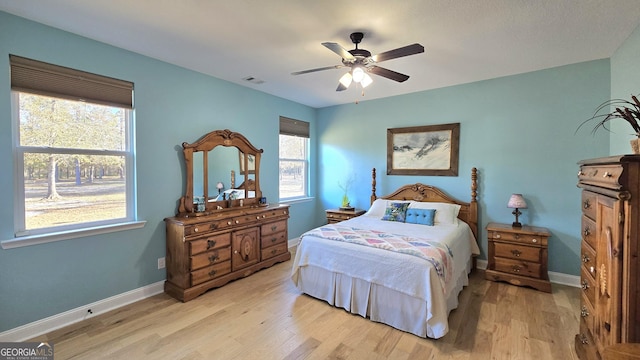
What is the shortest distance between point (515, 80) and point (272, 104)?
11.5 feet

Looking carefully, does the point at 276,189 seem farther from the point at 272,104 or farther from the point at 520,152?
the point at 520,152

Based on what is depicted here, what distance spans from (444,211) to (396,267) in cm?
174

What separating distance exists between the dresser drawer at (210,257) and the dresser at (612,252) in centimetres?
326

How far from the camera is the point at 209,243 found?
10.5 ft

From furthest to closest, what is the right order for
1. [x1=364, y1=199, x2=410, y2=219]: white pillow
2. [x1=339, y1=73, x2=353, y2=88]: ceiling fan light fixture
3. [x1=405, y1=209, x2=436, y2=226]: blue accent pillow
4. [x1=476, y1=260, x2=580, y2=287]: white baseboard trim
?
1. [x1=364, y1=199, x2=410, y2=219]: white pillow
2. [x1=405, y1=209, x2=436, y2=226]: blue accent pillow
3. [x1=476, y1=260, x2=580, y2=287]: white baseboard trim
4. [x1=339, y1=73, x2=353, y2=88]: ceiling fan light fixture

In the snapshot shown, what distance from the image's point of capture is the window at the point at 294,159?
5004mm

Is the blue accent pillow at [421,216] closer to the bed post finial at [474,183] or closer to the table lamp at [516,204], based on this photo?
the bed post finial at [474,183]

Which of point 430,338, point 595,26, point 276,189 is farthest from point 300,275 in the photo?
point 595,26

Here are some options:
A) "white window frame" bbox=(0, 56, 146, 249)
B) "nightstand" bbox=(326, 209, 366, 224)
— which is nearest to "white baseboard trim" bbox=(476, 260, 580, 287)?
"nightstand" bbox=(326, 209, 366, 224)

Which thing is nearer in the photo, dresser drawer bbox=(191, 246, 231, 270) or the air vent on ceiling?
dresser drawer bbox=(191, 246, 231, 270)

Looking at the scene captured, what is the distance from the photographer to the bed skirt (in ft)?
7.65

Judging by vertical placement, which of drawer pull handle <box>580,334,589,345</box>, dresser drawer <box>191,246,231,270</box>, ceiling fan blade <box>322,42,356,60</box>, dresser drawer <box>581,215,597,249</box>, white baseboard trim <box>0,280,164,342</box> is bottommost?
white baseboard trim <box>0,280,164,342</box>

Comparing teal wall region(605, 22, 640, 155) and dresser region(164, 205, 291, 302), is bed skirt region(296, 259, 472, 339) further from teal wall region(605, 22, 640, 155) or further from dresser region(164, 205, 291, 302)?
teal wall region(605, 22, 640, 155)

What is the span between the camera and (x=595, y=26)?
92.6 inches
